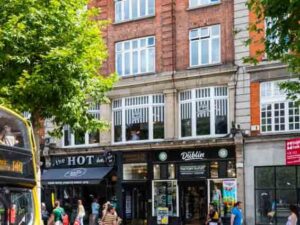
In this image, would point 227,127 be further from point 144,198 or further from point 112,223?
point 112,223

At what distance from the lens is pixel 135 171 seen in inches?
1302

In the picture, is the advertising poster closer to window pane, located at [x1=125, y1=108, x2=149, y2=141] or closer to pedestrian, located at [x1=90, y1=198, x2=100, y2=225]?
window pane, located at [x1=125, y1=108, x2=149, y2=141]

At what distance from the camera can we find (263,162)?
2898 cm

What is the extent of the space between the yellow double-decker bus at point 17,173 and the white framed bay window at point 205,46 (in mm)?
18754

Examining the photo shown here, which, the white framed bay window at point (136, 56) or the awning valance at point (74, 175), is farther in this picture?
the awning valance at point (74, 175)

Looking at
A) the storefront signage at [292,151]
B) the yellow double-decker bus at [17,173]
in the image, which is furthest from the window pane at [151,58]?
the yellow double-decker bus at [17,173]

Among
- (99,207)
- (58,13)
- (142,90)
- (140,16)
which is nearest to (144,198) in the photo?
(99,207)

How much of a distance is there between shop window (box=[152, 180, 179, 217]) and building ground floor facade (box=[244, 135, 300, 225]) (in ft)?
12.7

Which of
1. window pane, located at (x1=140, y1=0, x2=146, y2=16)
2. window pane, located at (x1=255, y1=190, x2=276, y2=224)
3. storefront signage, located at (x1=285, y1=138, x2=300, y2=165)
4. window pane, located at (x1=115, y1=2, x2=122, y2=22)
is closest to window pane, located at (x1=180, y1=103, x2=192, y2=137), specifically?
window pane, located at (x1=255, y1=190, x2=276, y2=224)

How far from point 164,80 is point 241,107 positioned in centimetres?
438

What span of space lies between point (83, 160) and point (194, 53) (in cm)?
836

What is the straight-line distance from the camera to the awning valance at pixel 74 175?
1316 inches

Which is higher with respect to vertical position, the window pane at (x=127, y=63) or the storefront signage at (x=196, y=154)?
the window pane at (x=127, y=63)

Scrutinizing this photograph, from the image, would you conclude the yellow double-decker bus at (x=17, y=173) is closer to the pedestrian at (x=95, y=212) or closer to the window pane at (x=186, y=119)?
the window pane at (x=186, y=119)
